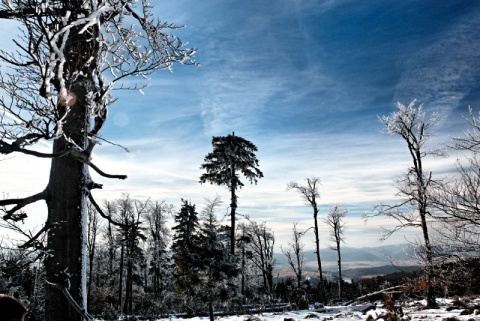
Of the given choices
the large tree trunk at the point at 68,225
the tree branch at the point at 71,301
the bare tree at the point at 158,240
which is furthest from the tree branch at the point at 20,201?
the bare tree at the point at 158,240

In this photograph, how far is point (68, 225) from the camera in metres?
2.59

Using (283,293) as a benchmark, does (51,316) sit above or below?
above

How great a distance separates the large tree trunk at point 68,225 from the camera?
248 centimetres

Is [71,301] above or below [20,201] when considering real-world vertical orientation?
below

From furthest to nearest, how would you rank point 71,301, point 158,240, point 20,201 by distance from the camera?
point 158,240
point 20,201
point 71,301

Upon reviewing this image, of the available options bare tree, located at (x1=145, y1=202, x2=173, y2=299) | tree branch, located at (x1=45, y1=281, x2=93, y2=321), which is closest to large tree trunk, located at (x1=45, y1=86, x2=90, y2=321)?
tree branch, located at (x1=45, y1=281, x2=93, y2=321)

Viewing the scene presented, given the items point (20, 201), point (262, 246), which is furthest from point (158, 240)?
point (20, 201)

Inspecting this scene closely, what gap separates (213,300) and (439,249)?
28.4ft

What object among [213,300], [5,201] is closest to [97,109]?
[5,201]

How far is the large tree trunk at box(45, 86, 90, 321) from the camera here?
2.48 m

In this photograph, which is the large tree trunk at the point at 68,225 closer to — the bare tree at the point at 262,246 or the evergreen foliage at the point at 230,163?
the evergreen foliage at the point at 230,163

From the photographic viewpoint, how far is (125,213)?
1294 inches

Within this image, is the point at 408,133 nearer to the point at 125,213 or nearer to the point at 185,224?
the point at 185,224

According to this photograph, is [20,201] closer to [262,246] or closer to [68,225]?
[68,225]
